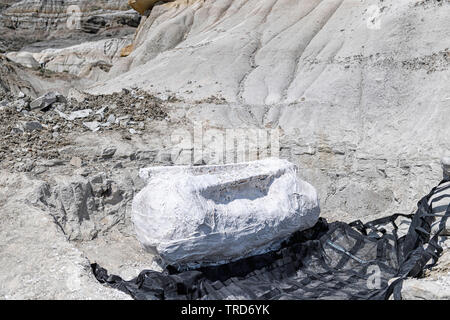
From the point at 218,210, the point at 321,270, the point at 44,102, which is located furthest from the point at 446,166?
the point at 44,102

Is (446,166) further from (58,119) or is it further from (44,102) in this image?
(44,102)

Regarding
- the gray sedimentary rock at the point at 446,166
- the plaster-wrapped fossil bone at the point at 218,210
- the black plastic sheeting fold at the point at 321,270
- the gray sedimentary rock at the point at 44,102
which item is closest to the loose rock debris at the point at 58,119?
the gray sedimentary rock at the point at 44,102

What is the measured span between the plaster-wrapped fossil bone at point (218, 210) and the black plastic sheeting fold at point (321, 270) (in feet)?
0.84

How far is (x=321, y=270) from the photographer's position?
19.4ft

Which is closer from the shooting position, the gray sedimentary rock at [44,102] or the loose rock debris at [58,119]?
the loose rock debris at [58,119]

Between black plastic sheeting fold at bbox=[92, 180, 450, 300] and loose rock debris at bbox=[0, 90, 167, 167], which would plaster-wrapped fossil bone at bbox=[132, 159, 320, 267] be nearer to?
black plastic sheeting fold at bbox=[92, 180, 450, 300]

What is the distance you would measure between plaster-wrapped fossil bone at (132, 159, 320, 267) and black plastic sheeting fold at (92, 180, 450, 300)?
26 centimetres

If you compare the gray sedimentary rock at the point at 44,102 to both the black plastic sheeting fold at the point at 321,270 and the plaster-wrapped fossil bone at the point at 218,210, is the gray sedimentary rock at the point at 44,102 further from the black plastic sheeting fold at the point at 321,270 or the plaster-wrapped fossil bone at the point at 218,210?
the black plastic sheeting fold at the point at 321,270

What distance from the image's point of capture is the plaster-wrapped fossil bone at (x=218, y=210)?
4922mm

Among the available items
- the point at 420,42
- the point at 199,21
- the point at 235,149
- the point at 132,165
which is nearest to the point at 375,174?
the point at 235,149

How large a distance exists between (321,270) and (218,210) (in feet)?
6.12

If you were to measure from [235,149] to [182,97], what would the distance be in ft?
14.5

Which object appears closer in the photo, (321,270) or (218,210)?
(218,210)

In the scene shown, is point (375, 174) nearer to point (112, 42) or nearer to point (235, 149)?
point (235, 149)
